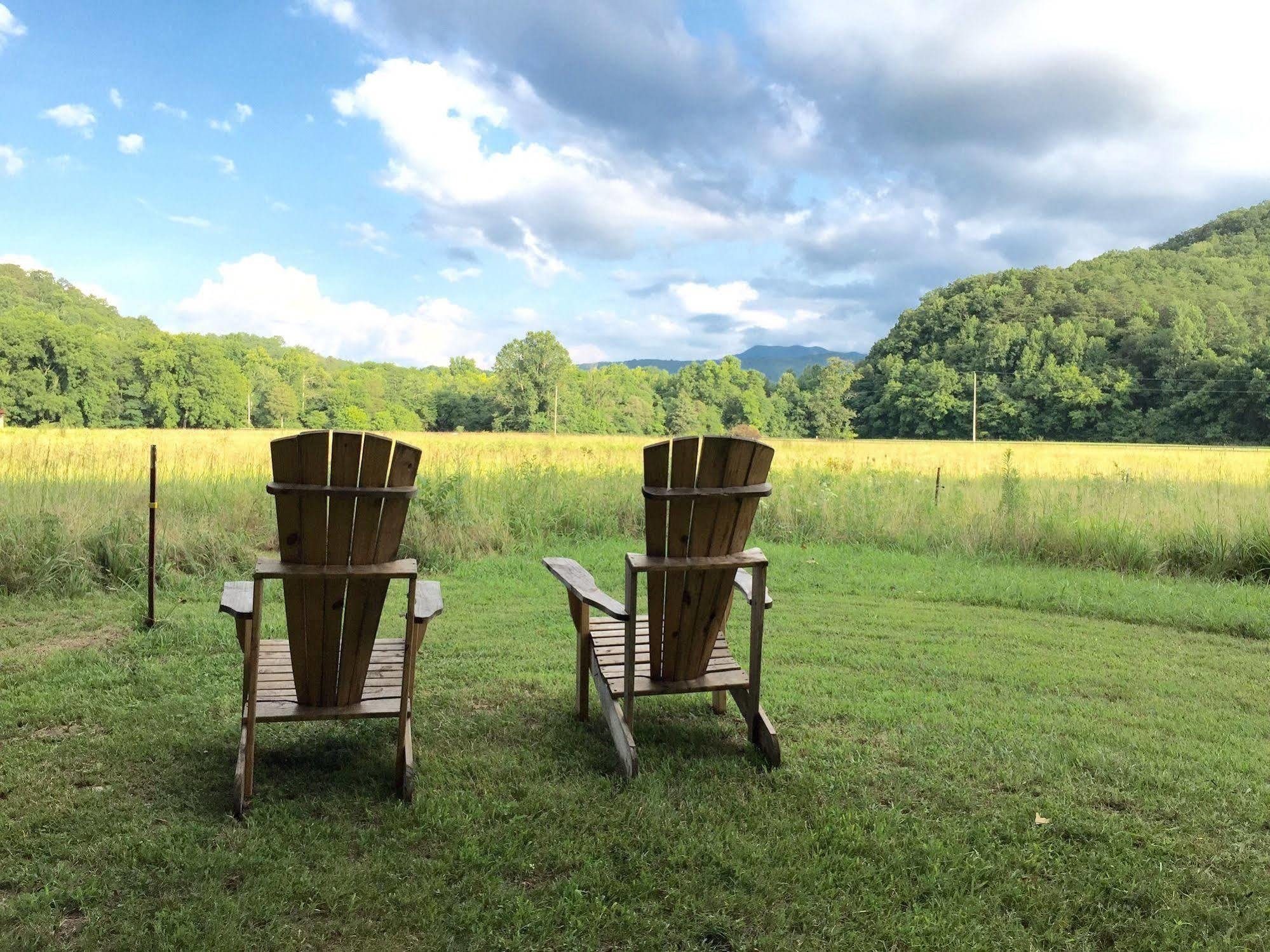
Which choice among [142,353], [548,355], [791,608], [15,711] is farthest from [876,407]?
[15,711]

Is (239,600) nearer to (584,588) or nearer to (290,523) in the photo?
(290,523)

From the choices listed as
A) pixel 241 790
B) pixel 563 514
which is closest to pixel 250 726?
pixel 241 790

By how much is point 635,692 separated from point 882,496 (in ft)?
28.6

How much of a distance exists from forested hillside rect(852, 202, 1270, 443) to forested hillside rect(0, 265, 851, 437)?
7.11 m

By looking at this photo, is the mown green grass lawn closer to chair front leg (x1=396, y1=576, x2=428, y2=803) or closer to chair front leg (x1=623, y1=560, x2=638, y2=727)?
chair front leg (x1=396, y1=576, x2=428, y2=803)

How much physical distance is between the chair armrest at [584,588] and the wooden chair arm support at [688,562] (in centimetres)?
22

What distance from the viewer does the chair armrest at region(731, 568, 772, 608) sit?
339cm

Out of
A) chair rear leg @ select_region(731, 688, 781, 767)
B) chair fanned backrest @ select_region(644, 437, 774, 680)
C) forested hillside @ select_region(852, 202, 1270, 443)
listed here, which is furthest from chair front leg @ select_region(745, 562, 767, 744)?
forested hillside @ select_region(852, 202, 1270, 443)

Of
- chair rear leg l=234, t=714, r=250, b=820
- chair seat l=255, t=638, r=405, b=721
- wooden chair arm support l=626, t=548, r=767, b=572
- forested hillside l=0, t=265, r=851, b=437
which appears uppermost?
forested hillside l=0, t=265, r=851, b=437

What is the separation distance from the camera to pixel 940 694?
14.2ft

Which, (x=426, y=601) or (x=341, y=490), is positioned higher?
(x=341, y=490)

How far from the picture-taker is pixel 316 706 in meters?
3.11

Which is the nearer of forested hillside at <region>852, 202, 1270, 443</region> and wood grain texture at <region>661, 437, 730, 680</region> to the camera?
wood grain texture at <region>661, 437, 730, 680</region>

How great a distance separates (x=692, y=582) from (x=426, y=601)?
1118 mm
